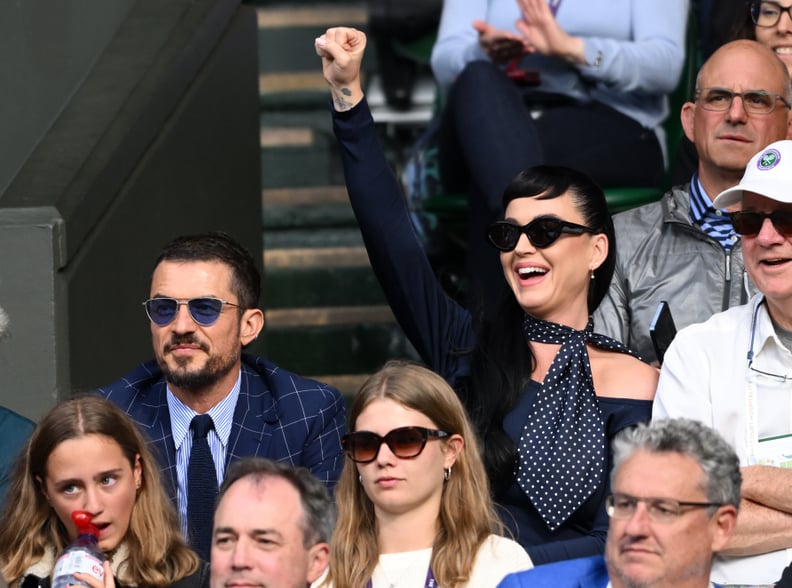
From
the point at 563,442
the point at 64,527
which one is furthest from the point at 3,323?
the point at 563,442

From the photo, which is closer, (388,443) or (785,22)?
(388,443)

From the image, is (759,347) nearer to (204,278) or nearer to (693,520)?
(693,520)

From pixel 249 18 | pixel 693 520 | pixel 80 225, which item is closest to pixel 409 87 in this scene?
pixel 249 18

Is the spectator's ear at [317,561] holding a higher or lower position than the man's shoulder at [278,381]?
lower

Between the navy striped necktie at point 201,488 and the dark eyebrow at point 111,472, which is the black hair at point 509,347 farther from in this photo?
the dark eyebrow at point 111,472

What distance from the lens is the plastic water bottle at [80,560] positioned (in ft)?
13.8

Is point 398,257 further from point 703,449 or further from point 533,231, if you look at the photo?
point 703,449

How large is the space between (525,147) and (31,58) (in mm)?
2033

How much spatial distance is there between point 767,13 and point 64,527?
3070 mm

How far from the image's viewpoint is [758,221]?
4707 mm

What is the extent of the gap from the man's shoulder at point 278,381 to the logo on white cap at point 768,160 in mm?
1434

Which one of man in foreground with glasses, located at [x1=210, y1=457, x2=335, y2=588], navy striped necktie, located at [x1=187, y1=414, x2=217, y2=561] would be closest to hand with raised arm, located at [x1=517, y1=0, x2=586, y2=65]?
navy striped necktie, located at [x1=187, y1=414, x2=217, y2=561]

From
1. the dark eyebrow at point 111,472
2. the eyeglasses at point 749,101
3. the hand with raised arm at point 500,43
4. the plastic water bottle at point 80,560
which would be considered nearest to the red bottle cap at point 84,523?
the plastic water bottle at point 80,560

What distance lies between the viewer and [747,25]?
20.4 ft
